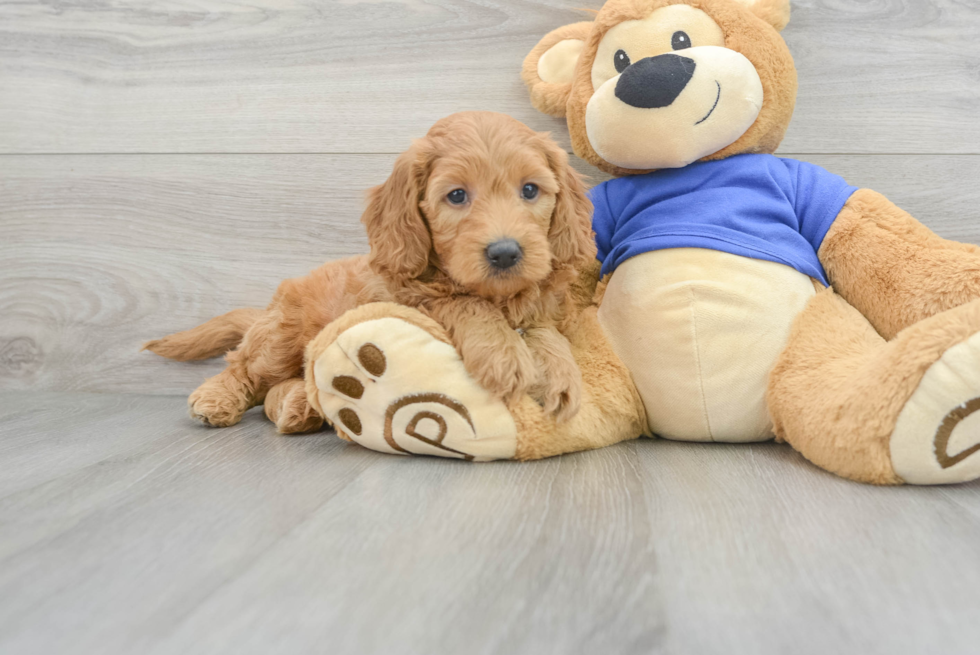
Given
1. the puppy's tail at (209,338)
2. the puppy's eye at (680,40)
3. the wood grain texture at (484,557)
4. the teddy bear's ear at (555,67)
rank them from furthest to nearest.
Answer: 1. the puppy's tail at (209,338)
2. the teddy bear's ear at (555,67)
3. the puppy's eye at (680,40)
4. the wood grain texture at (484,557)

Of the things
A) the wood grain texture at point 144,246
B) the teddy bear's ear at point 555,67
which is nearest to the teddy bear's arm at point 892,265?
the teddy bear's ear at point 555,67

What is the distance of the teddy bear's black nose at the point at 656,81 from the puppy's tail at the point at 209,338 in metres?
1.07

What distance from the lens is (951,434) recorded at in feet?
3.00

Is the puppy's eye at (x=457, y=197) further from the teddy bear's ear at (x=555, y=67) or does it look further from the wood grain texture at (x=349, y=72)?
the wood grain texture at (x=349, y=72)

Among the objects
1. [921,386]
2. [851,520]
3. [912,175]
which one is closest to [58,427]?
[851,520]

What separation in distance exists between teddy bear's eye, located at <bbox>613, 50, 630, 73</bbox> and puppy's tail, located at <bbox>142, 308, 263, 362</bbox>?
1.06 metres

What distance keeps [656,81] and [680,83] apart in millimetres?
44

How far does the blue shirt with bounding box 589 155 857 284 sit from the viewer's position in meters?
1.23

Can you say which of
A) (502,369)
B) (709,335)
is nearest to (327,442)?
(502,369)

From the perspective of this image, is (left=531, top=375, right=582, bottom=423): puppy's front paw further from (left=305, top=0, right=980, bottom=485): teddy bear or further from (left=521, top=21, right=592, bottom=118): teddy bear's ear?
(left=521, top=21, right=592, bottom=118): teddy bear's ear

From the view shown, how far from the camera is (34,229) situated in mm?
1872

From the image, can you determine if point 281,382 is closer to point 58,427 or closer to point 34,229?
point 58,427

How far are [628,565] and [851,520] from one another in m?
0.33

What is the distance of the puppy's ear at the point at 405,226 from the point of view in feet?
3.76
